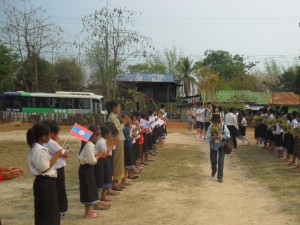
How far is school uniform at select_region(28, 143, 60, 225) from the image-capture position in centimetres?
547

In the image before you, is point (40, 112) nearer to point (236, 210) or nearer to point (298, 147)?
point (298, 147)

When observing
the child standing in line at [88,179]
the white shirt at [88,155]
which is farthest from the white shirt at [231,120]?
the white shirt at [88,155]

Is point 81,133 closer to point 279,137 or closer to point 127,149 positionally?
point 127,149

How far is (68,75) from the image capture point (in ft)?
156

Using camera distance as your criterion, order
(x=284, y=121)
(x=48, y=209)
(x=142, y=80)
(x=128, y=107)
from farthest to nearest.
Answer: (x=142, y=80) → (x=128, y=107) → (x=284, y=121) → (x=48, y=209)

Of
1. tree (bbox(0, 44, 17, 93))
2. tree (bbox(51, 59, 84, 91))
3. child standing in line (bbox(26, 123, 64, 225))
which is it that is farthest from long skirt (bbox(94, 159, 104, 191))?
tree (bbox(51, 59, 84, 91))

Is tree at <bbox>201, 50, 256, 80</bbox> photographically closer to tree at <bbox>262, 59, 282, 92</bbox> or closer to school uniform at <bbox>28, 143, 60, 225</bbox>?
tree at <bbox>262, 59, 282, 92</bbox>

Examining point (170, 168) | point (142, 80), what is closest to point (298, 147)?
point (170, 168)

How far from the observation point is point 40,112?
1393 inches

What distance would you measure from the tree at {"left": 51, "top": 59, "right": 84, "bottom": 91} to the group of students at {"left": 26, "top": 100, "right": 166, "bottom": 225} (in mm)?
35945

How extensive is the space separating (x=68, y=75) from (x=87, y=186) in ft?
137

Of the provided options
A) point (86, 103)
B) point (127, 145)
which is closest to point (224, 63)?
point (86, 103)

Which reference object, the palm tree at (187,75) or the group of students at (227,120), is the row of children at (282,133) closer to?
the group of students at (227,120)

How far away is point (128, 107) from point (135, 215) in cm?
2808
